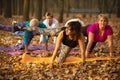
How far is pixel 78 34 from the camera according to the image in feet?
29.3

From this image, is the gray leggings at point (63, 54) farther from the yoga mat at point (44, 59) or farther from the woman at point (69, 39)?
the yoga mat at point (44, 59)

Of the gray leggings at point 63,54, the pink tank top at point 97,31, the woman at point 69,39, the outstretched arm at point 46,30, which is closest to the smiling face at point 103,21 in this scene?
the pink tank top at point 97,31

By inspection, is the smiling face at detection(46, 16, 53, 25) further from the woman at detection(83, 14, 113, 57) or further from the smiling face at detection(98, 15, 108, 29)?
the smiling face at detection(98, 15, 108, 29)

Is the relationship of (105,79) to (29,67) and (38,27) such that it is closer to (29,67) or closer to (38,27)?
(29,67)

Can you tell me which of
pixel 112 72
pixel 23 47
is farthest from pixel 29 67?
pixel 23 47

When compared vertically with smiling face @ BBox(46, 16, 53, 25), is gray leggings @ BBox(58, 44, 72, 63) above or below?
below

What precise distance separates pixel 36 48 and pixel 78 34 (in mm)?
3126

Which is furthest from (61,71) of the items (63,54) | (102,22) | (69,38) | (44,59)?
(102,22)

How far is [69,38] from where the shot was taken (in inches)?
359

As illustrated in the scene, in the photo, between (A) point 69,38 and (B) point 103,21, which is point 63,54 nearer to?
(A) point 69,38

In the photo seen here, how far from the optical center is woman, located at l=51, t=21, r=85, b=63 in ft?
28.7

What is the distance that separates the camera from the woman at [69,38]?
28.7 ft

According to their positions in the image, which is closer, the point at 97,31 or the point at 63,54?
the point at 63,54

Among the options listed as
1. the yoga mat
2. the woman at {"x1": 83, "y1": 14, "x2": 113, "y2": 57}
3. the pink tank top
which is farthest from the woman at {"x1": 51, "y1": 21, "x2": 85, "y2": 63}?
the pink tank top
